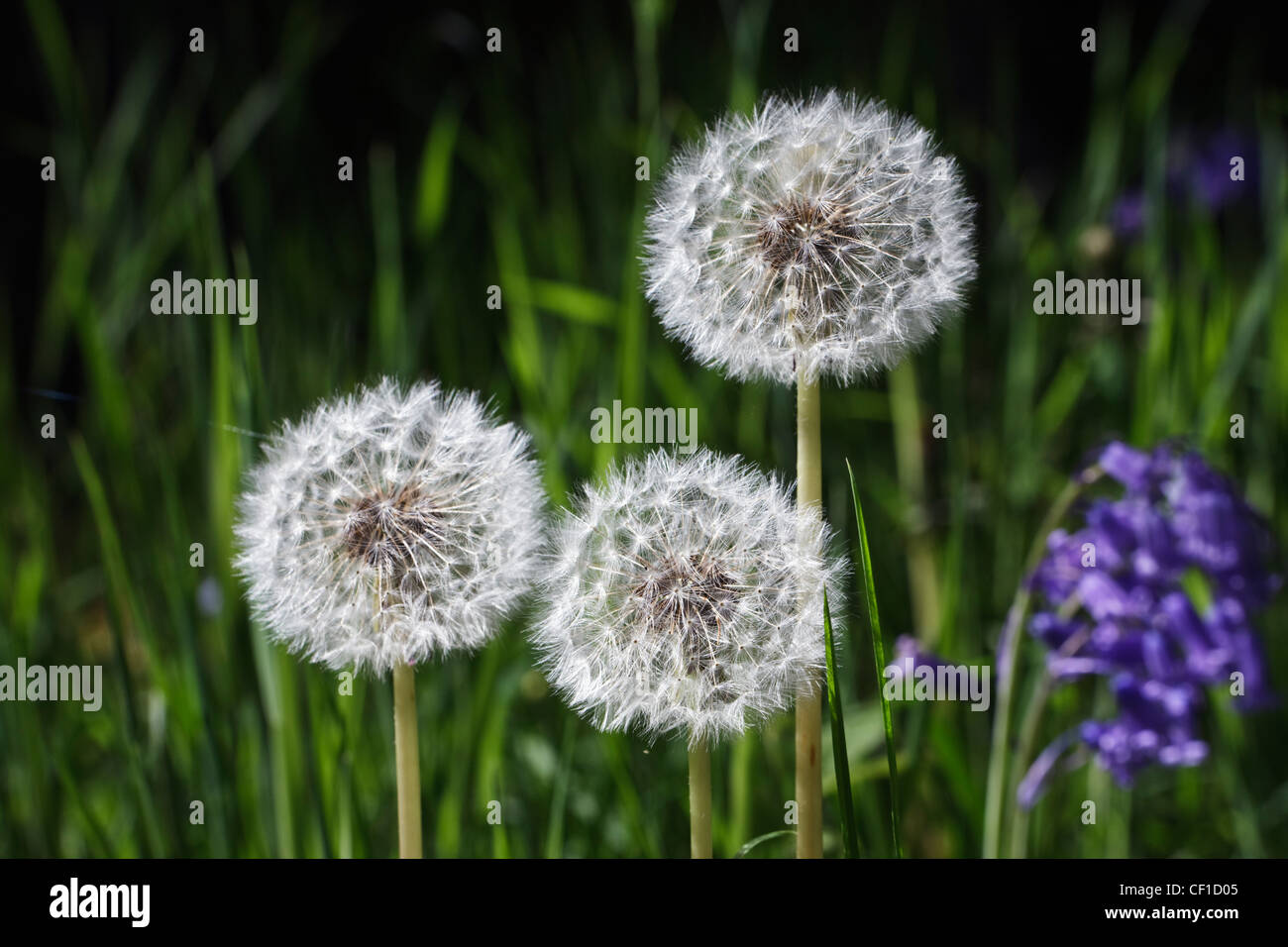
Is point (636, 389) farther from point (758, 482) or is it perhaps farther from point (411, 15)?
point (411, 15)

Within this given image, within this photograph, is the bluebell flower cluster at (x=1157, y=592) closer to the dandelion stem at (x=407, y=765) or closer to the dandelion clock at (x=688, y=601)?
the dandelion clock at (x=688, y=601)

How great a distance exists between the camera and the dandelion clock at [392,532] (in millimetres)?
1275

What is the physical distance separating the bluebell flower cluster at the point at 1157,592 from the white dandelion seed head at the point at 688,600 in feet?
1.67

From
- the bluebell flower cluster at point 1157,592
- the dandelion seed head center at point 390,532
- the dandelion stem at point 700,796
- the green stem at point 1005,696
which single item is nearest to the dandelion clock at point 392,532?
the dandelion seed head center at point 390,532

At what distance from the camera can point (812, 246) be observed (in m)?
1.26

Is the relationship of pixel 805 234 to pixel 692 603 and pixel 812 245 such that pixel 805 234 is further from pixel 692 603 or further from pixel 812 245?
pixel 692 603

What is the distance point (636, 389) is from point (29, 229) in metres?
3.21

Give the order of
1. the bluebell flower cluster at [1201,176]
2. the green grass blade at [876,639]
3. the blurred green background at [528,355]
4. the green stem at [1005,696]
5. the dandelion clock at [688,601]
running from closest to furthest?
1. the green grass blade at [876,639]
2. the dandelion clock at [688,601]
3. the green stem at [1005,696]
4. the blurred green background at [528,355]
5. the bluebell flower cluster at [1201,176]

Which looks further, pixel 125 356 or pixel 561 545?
pixel 125 356

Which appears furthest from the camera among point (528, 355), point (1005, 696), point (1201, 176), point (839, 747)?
point (1201, 176)

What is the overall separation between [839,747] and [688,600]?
24 centimetres

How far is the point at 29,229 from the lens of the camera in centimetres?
398

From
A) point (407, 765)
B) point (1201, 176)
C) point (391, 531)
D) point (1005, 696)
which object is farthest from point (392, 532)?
point (1201, 176)
